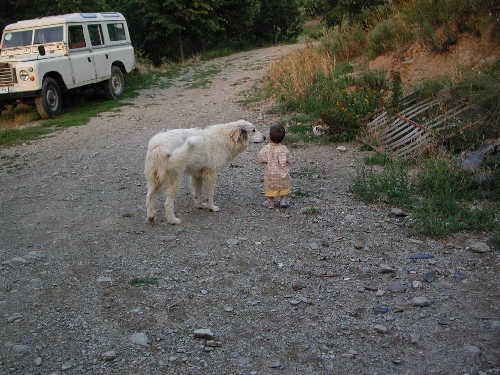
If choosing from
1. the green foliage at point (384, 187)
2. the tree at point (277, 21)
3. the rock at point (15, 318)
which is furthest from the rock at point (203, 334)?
the tree at point (277, 21)

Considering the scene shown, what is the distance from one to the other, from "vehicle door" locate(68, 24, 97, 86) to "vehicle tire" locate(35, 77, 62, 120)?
2.35 feet

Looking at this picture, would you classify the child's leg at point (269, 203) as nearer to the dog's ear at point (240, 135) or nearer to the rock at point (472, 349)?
the dog's ear at point (240, 135)

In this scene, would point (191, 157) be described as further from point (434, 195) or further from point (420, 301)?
point (434, 195)

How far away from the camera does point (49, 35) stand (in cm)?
1402

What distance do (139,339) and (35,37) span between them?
12.4 meters

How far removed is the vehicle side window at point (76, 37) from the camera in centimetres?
1417

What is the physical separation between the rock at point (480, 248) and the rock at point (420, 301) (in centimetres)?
124

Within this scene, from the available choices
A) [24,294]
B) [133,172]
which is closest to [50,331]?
[24,294]

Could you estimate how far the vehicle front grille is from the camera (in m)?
12.7

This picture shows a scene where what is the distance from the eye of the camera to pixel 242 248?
18.5ft

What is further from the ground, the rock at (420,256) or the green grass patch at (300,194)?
the green grass patch at (300,194)

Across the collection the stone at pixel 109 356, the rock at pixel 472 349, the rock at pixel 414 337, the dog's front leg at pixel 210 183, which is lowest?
the rock at pixel 472 349

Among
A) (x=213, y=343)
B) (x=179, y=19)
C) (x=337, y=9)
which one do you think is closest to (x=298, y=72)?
(x=337, y=9)

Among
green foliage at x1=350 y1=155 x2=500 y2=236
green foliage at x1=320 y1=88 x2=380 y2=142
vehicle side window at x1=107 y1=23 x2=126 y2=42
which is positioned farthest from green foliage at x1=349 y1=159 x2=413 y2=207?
vehicle side window at x1=107 y1=23 x2=126 y2=42
